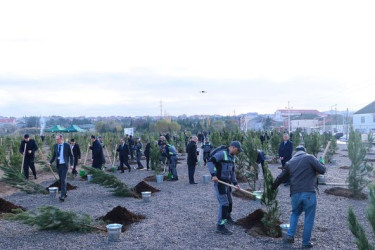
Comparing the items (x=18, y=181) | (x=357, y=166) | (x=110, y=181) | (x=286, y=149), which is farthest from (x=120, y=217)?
(x=286, y=149)

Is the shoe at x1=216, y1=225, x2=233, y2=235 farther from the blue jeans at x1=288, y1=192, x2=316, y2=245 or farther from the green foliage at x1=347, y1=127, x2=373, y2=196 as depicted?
the green foliage at x1=347, y1=127, x2=373, y2=196

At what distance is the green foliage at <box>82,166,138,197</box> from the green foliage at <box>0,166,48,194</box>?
1.75 metres

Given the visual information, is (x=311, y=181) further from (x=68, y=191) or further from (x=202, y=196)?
(x=68, y=191)

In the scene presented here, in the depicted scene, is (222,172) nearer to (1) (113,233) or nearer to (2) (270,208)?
(2) (270,208)

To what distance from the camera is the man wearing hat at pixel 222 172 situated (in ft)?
22.5

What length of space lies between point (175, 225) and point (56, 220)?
2.37m

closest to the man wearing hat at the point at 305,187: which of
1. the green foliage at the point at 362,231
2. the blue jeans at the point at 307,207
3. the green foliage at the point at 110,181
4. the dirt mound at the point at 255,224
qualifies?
the blue jeans at the point at 307,207

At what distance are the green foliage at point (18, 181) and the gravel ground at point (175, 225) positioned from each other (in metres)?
0.21

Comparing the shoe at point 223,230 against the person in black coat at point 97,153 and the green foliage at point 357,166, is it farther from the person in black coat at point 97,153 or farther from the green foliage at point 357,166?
the person in black coat at point 97,153

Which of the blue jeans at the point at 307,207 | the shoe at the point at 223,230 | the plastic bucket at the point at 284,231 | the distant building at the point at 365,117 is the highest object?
the distant building at the point at 365,117

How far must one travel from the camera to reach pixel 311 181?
6000 mm

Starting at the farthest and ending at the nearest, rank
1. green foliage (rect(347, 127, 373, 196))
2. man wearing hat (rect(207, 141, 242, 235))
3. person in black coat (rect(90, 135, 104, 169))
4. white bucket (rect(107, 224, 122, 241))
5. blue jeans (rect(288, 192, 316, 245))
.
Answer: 1. person in black coat (rect(90, 135, 104, 169))
2. green foliage (rect(347, 127, 373, 196))
3. man wearing hat (rect(207, 141, 242, 235))
4. white bucket (rect(107, 224, 122, 241))
5. blue jeans (rect(288, 192, 316, 245))

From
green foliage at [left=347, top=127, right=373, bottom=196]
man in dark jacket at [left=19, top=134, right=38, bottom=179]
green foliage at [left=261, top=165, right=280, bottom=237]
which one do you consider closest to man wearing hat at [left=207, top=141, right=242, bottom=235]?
green foliage at [left=261, top=165, right=280, bottom=237]

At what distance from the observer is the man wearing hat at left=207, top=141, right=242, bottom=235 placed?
687cm
